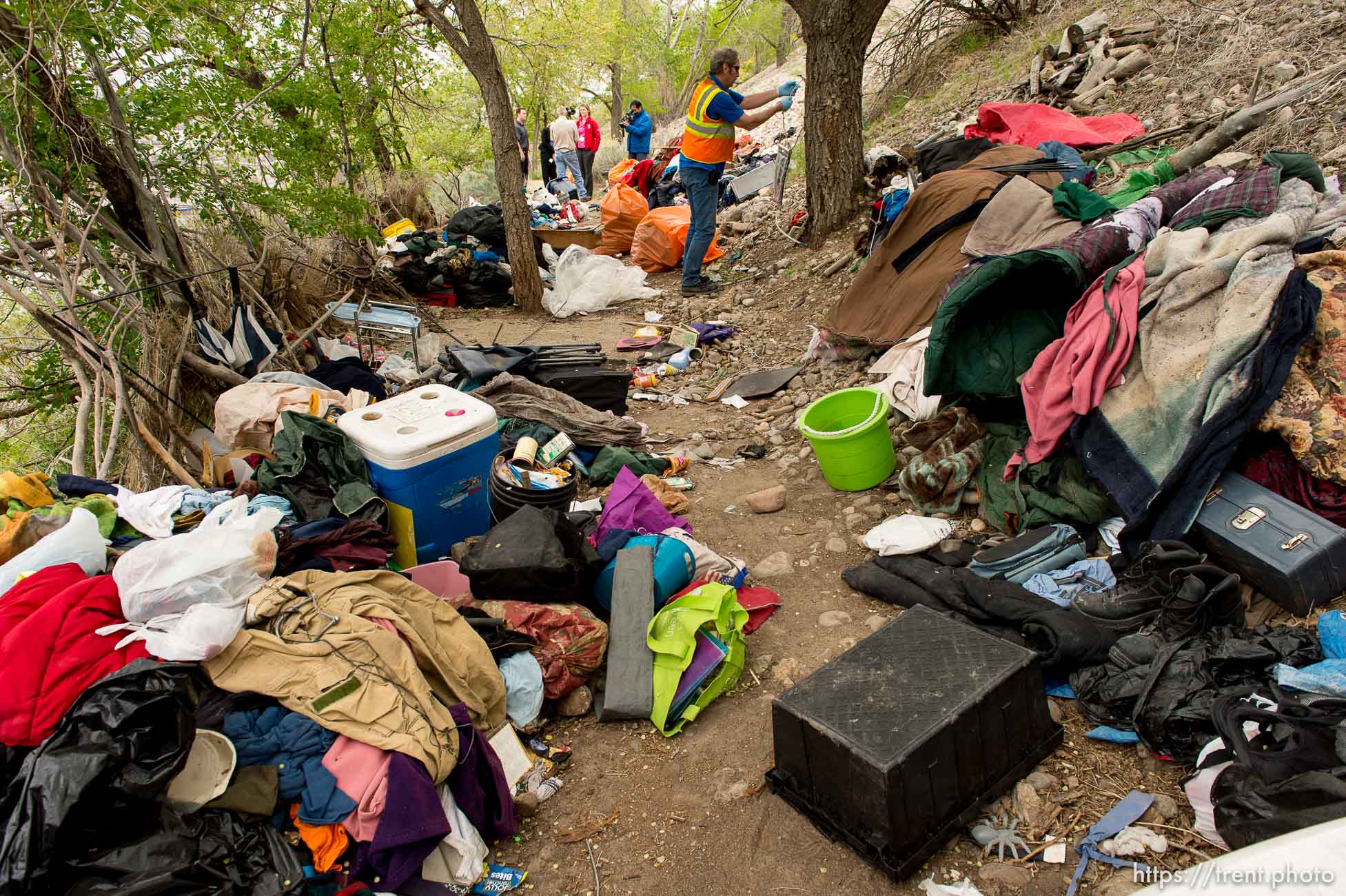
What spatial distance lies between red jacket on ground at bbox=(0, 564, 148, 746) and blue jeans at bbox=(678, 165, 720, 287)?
19.3ft

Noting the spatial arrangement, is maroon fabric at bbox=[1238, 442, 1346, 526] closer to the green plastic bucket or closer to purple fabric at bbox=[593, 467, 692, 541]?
the green plastic bucket

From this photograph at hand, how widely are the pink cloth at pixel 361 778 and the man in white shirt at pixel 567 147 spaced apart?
1348 cm

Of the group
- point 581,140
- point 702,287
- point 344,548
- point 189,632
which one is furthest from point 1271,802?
point 581,140

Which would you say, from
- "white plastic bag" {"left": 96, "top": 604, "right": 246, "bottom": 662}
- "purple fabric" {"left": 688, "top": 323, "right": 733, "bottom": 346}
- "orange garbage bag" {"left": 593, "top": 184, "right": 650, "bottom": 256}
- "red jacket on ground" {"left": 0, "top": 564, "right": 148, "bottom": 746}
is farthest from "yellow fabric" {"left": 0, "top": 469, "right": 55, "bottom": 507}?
"orange garbage bag" {"left": 593, "top": 184, "right": 650, "bottom": 256}

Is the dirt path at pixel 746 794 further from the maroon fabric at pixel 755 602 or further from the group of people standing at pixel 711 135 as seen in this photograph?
the group of people standing at pixel 711 135

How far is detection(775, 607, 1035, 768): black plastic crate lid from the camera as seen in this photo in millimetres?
2084

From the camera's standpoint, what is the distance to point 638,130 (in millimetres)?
14016

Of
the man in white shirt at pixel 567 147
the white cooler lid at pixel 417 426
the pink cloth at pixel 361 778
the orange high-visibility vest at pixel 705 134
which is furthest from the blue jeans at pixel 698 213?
the man in white shirt at pixel 567 147

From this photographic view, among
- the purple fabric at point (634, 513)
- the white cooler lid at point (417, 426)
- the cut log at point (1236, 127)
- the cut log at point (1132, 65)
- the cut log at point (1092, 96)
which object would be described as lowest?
the purple fabric at point (634, 513)

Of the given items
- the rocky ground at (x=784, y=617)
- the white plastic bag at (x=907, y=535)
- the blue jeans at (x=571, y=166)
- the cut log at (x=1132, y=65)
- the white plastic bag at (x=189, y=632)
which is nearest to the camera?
the rocky ground at (x=784, y=617)

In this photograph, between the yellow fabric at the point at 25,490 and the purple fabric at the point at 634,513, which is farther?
the purple fabric at the point at 634,513

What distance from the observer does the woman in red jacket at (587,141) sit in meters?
14.4

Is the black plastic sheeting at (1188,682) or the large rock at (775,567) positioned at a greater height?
the black plastic sheeting at (1188,682)

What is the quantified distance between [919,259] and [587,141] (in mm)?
11227
